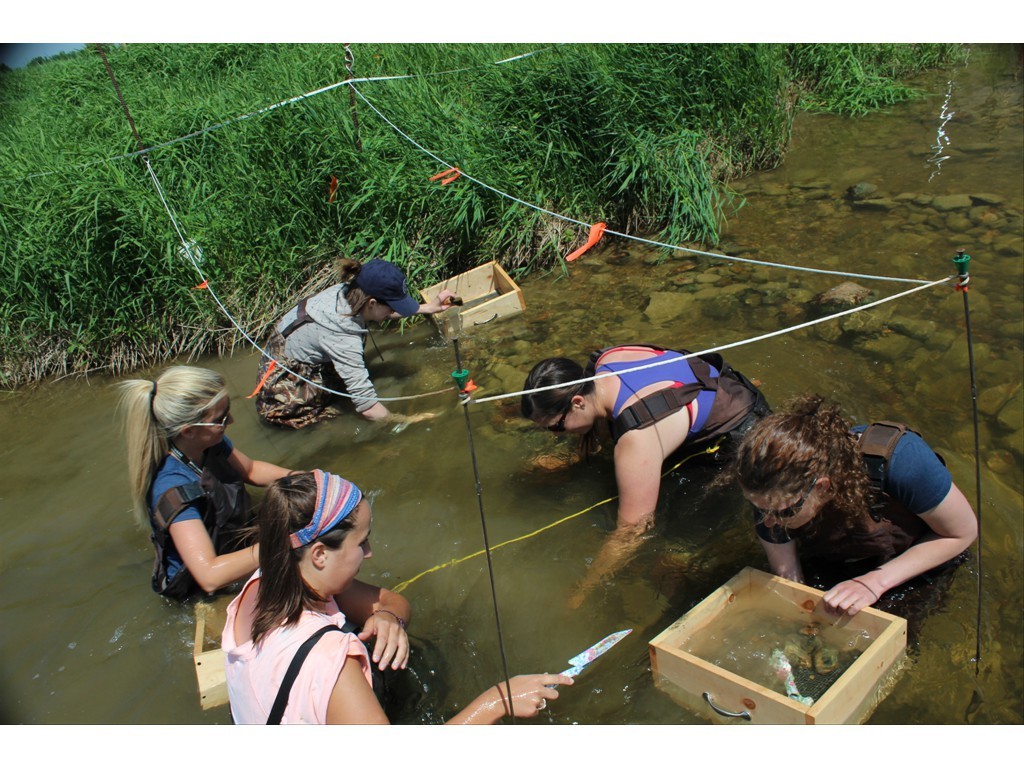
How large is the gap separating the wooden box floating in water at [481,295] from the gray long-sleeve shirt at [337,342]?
1012 millimetres

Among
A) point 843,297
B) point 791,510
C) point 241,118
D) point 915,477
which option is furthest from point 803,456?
point 241,118

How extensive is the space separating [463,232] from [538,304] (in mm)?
996

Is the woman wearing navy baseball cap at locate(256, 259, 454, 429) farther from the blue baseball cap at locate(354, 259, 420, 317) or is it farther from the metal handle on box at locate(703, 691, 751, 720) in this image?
the metal handle on box at locate(703, 691, 751, 720)

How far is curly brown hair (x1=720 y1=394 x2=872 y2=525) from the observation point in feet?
8.77

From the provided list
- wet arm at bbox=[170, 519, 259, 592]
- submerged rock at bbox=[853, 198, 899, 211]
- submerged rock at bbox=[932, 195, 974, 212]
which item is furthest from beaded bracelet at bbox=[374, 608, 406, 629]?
submerged rock at bbox=[932, 195, 974, 212]

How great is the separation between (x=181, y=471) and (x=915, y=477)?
293 centimetres

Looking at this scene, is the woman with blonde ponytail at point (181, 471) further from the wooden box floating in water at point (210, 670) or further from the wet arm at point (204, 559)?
the wooden box floating in water at point (210, 670)

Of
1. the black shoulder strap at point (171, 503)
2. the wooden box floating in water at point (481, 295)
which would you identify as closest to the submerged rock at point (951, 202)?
the wooden box floating in water at point (481, 295)

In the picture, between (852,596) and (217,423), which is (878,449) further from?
(217,423)

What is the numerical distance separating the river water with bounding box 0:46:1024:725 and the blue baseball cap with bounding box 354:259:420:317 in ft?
2.56

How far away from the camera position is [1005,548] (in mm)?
3600

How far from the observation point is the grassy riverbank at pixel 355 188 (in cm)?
664

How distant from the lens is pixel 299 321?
5.27 metres

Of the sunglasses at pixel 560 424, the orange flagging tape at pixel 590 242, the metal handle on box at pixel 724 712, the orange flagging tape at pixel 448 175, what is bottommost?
the metal handle on box at pixel 724 712
